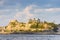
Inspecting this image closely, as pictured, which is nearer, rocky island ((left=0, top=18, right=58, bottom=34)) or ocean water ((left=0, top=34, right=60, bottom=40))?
rocky island ((left=0, top=18, right=58, bottom=34))

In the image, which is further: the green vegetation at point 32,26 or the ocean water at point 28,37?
the ocean water at point 28,37

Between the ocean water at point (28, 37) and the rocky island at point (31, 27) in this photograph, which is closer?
the rocky island at point (31, 27)

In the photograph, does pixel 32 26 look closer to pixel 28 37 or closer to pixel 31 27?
pixel 31 27

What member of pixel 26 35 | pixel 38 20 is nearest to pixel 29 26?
pixel 38 20

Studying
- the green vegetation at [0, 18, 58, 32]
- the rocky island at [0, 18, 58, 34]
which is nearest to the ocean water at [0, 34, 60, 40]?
the rocky island at [0, 18, 58, 34]

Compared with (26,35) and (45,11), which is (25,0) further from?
(26,35)

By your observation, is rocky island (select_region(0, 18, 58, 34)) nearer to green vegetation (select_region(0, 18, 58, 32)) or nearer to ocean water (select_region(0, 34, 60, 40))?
green vegetation (select_region(0, 18, 58, 32))

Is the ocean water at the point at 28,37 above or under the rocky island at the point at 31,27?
under

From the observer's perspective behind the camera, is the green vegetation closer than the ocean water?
Yes

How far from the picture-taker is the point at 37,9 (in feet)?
42.3

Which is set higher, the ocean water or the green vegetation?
the green vegetation

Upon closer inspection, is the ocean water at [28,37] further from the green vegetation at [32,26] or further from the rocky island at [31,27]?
the green vegetation at [32,26]

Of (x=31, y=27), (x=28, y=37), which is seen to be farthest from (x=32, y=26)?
(x=28, y=37)

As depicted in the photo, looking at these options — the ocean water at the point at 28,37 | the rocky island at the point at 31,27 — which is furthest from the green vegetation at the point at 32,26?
the ocean water at the point at 28,37
